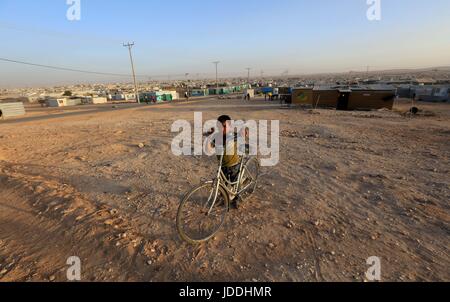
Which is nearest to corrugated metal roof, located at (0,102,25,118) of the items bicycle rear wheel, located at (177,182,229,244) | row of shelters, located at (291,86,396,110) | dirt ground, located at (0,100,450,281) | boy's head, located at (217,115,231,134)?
dirt ground, located at (0,100,450,281)

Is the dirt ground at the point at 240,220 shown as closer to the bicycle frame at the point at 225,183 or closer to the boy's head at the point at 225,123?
the bicycle frame at the point at 225,183

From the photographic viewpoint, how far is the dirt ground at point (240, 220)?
3.28 metres

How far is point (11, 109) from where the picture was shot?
29375 mm

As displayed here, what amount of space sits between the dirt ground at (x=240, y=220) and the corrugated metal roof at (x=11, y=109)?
27591 millimetres

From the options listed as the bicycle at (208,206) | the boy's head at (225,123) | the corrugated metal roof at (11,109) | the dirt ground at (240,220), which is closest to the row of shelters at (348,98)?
the dirt ground at (240,220)

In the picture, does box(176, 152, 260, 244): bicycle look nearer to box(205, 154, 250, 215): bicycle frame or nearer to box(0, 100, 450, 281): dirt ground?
box(205, 154, 250, 215): bicycle frame

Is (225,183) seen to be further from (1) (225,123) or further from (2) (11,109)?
(2) (11,109)

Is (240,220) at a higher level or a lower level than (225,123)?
lower

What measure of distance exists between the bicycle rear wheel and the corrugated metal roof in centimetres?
3455

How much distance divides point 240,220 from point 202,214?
0.73 metres

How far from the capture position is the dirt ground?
3283 mm

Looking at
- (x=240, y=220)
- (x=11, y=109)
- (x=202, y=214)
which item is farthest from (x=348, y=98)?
(x=11, y=109)
